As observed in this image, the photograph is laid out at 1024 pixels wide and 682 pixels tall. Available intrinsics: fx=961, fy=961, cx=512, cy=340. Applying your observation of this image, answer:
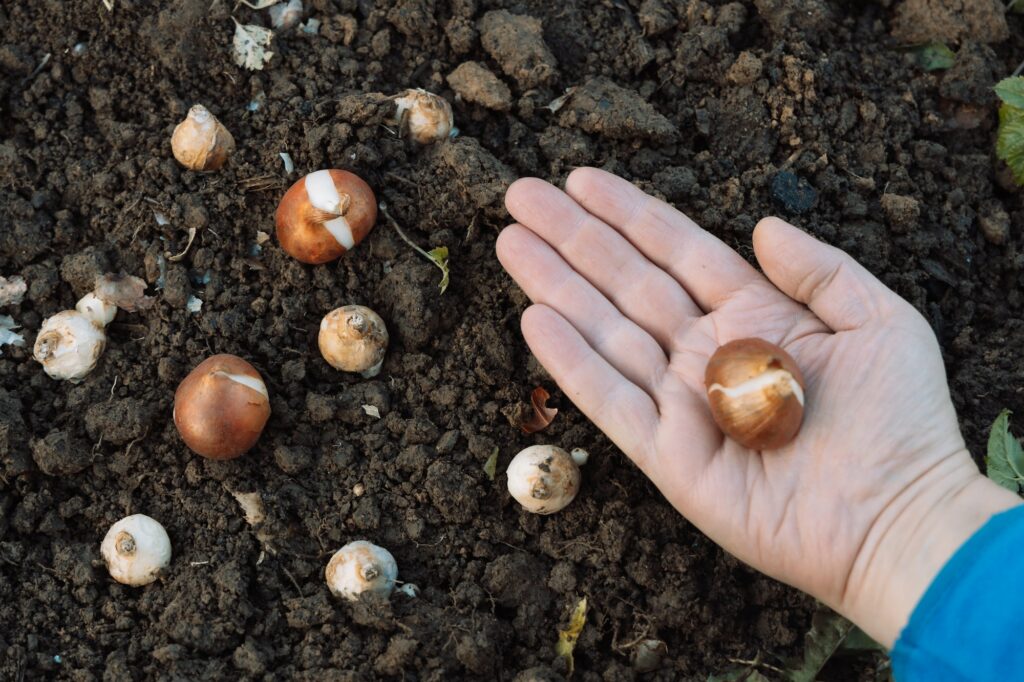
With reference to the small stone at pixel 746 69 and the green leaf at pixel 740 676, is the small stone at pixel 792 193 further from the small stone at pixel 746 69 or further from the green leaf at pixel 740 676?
the green leaf at pixel 740 676

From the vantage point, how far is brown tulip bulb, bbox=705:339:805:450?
263 cm

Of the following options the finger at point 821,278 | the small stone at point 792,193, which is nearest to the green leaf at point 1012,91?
the small stone at point 792,193

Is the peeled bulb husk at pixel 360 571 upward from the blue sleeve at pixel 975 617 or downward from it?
downward

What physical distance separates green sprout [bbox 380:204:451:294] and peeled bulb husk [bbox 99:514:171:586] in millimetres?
1246

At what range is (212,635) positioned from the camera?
290 cm

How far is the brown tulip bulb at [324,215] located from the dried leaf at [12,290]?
0.98 metres

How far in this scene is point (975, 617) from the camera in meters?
2.29

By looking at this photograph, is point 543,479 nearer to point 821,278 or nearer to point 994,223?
point 821,278

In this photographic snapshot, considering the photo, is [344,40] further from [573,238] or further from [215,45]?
[573,238]

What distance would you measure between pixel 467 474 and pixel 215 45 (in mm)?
1969

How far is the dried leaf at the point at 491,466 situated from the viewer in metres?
3.20

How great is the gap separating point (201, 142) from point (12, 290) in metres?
0.87

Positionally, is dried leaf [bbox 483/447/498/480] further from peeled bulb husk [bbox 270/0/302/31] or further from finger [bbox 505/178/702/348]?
peeled bulb husk [bbox 270/0/302/31]

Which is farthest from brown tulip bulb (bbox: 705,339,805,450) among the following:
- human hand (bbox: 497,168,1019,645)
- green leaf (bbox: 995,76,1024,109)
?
green leaf (bbox: 995,76,1024,109)
